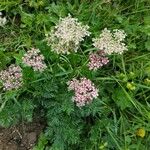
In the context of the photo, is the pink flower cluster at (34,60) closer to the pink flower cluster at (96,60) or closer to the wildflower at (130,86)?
the pink flower cluster at (96,60)

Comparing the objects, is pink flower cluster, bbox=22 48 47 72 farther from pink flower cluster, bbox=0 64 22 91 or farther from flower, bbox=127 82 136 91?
flower, bbox=127 82 136 91

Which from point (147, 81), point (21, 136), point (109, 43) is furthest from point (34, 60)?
point (147, 81)

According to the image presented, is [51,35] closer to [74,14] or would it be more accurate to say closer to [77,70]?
[77,70]

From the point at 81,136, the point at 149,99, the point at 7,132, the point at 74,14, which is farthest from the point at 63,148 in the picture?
the point at 74,14

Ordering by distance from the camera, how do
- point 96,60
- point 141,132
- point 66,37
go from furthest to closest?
point 141,132
point 96,60
point 66,37

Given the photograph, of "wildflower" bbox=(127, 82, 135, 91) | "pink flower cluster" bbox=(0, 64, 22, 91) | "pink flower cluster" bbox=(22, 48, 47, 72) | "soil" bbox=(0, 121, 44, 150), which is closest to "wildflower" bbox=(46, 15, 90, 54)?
"pink flower cluster" bbox=(22, 48, 47, 72)

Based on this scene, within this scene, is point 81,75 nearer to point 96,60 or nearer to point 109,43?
point 96,60
